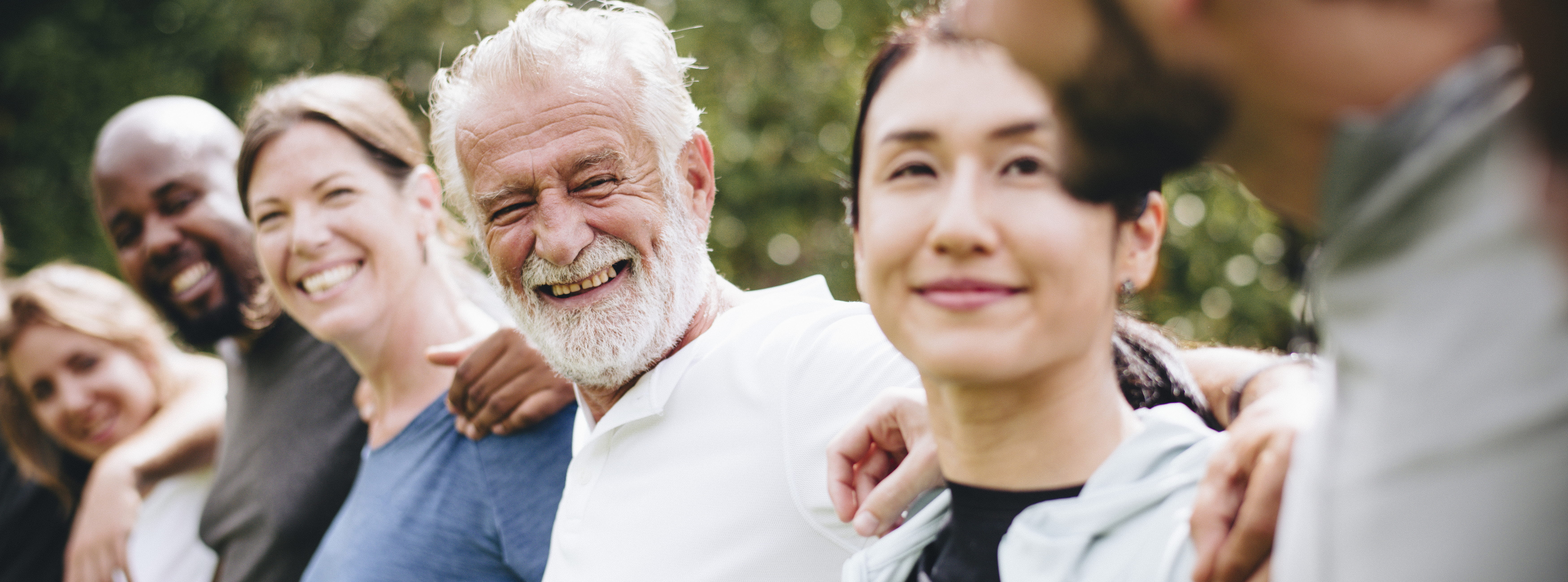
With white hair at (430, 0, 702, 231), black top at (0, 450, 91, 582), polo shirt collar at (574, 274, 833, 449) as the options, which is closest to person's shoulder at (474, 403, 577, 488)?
polo shirt collar at (574, 274, 833, 449)

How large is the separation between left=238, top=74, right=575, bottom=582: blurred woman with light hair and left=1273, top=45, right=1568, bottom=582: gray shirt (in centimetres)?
176

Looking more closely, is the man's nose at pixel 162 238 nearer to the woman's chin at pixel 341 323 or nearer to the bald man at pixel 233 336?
the bald man at pixel 233 336

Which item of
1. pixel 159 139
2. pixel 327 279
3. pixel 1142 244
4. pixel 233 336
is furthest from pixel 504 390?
pixel 159 139

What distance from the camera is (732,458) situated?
1838mm

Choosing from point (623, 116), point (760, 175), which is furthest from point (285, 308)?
point (760, 175)

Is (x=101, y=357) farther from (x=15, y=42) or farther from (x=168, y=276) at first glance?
(x=15, y=42)

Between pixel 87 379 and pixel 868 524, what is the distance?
3589 mm

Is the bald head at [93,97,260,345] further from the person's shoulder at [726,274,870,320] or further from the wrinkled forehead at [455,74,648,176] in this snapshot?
the person's shoulder at [726,274,870,320]

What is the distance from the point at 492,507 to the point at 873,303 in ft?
4.05

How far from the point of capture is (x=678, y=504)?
72.1 inches

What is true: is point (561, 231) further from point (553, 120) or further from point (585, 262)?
point (553, 120)

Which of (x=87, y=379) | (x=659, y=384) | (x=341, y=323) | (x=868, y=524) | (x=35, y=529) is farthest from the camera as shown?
(x=35, y=529)

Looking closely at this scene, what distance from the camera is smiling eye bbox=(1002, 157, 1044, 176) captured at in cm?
119

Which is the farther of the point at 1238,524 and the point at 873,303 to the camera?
the point at 873,303
